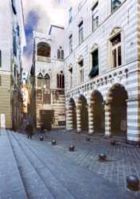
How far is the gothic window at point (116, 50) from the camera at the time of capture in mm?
15641

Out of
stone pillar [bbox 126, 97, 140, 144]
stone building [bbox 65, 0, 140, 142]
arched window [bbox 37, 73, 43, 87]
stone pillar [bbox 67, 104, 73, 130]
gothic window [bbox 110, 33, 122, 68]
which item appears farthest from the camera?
arched window [bbox 37, 73, 43, 87]

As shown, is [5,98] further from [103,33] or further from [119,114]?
[103,33]

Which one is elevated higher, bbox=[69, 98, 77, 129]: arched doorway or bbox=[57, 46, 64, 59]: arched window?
bbox=[57, 46, 64, 59]: arched window

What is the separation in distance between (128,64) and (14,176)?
10902 mm

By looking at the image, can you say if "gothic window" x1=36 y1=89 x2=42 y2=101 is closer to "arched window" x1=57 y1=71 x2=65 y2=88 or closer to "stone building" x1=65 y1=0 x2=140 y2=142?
"arched window" x1=57 y1=71 x2=65 y2=88

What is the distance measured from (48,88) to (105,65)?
12.7m

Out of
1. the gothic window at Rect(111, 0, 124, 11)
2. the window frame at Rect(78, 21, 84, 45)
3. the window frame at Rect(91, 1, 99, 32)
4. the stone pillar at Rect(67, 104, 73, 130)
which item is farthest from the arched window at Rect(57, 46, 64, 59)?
the gothic window at Rect(111, 0, 124, 11)

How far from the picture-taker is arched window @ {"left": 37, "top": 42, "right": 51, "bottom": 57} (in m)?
30.2

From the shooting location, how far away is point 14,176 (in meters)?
4.82

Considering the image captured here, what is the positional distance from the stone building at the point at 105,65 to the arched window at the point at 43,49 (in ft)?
15.6

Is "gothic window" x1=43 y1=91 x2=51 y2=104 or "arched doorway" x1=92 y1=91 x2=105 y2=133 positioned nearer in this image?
"arched doorway" x1=92 y1=91 x2=105 y2=133

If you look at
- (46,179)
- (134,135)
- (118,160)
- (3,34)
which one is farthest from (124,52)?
(3,34)

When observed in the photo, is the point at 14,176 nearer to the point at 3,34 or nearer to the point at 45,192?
the point at 45,192

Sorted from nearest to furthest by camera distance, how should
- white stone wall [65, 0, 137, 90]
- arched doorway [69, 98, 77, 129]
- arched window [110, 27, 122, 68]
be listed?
1. white stone wall [65, 0, 137, 90]
2. arched window [110, 27, 122, 68]
3. arched doorway [69, 98, 77, 129]
